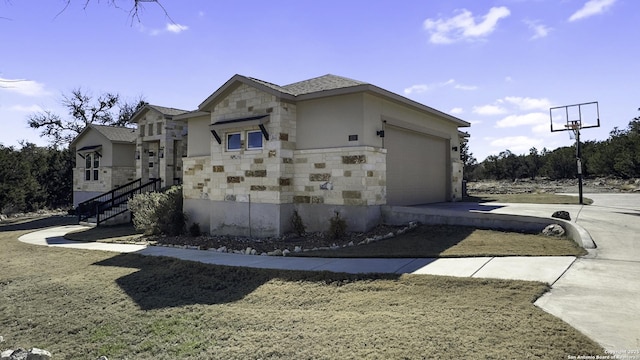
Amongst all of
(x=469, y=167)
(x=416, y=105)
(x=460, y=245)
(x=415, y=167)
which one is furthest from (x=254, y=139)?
(x=469, y=167)

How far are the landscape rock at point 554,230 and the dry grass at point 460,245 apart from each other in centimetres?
22

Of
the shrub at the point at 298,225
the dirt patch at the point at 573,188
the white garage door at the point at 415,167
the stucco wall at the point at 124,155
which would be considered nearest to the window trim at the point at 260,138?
the shrub at the point at 298,225

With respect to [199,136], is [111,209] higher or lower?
lower

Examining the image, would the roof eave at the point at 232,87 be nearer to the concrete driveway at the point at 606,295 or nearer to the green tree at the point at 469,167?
the concrete driveway at the point at 606,295

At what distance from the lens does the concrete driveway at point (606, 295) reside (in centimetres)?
391

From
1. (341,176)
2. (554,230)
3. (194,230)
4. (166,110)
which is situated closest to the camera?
(554,230)

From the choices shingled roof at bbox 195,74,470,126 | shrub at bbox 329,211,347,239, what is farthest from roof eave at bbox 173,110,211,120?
shrub at bbox 329,211,347,239

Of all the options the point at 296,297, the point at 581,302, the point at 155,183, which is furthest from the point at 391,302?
the point at 155,183

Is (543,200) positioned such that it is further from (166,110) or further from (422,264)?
(166,110)

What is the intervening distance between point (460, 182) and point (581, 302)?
13617 mm

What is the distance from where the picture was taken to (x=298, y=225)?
11.7 m

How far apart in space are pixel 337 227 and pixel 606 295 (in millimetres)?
6461

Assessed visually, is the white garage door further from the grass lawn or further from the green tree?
the green tree

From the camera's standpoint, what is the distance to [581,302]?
4.80 metres
